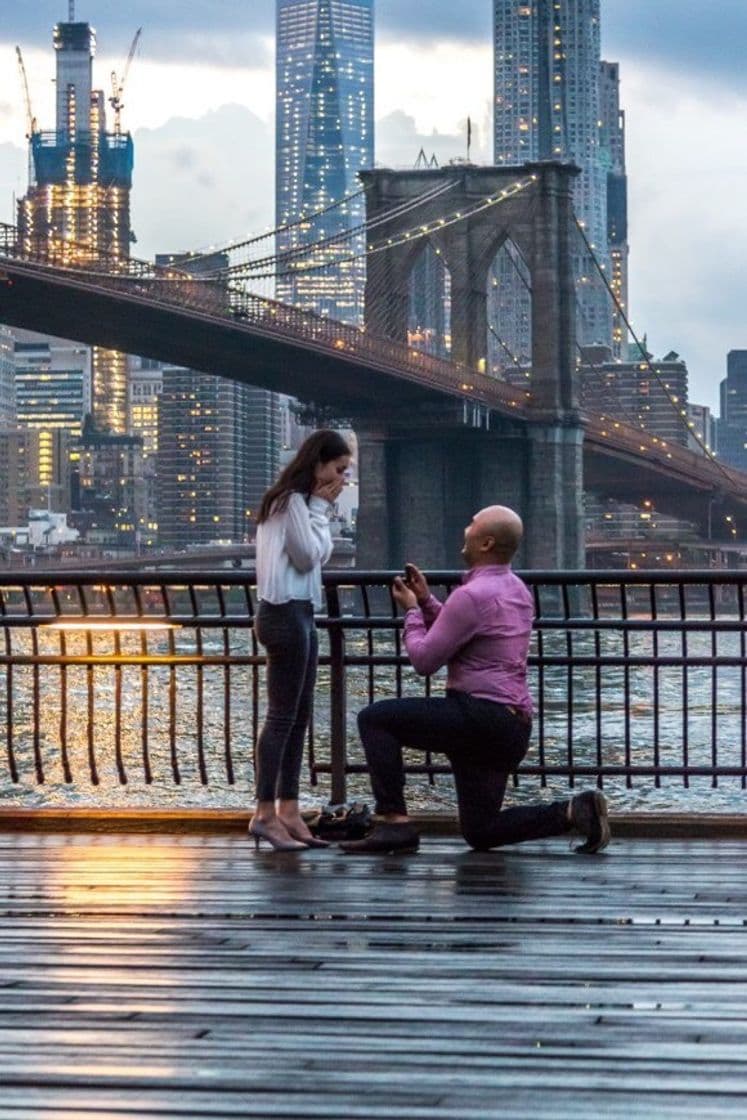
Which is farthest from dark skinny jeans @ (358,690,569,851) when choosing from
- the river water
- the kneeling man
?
the river water

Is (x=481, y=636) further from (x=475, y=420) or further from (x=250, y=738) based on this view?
(x=475, y=420)

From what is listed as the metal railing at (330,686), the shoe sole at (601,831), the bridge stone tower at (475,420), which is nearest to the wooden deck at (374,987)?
the shoe sole at (601,831)

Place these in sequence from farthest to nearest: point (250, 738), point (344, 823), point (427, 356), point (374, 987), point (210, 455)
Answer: point (210, 455), point (427, 356), point (250, 738), point (344, 823), point (374, 987)

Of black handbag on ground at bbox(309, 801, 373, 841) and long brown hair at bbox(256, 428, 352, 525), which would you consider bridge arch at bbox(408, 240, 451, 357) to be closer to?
black handbag on ground at bbox(309, 801, 373, 841)

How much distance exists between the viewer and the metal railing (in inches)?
291

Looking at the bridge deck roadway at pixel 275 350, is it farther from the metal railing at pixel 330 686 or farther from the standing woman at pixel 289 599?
the standing woman at pixel 289 599

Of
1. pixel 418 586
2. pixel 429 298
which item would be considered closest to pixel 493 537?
pixel 418 586

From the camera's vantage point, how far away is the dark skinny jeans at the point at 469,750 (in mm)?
6230

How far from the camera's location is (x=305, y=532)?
20.7ft

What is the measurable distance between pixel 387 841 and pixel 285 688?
0.53 metres

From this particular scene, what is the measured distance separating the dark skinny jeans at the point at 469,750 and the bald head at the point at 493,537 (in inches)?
16.0

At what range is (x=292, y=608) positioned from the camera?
638 centimetres

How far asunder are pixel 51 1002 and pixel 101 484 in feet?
522

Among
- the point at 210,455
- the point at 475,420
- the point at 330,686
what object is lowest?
the point at 330,686
